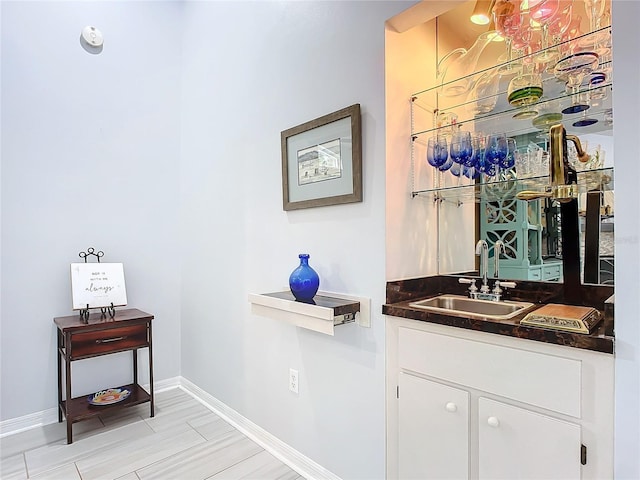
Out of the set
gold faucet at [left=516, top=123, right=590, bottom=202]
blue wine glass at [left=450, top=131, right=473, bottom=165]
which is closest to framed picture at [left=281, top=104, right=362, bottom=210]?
blue wine glass at [left=450, top=131, right=473, bottom=165]

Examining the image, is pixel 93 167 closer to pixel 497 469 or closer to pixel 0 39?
pixel 0 39

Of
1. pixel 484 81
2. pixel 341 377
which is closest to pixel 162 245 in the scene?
pixel 341 377

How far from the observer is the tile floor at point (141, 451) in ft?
6.19

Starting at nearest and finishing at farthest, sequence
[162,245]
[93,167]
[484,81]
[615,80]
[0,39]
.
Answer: [615,80] → [484,81] → [0,39] → [93,167] → [162,245]

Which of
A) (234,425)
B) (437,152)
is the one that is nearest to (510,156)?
(437,152)

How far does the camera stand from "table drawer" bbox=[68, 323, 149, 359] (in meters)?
2.23

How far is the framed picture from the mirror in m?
0.46

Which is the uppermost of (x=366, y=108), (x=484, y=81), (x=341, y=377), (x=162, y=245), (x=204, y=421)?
A: (x=484, y=81)

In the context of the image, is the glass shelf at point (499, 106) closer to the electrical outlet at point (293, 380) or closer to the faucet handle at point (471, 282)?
the faucet handle at point (471, 282)

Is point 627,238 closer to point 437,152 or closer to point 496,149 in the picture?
point 496,149

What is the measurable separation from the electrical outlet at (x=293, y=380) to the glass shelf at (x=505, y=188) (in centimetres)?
108

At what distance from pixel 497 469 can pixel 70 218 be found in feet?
8.95

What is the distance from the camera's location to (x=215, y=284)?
8.57 feet

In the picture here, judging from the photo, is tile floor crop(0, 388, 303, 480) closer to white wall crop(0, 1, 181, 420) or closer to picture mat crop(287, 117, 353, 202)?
white wall crop(0, 1, 181, 420)
